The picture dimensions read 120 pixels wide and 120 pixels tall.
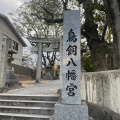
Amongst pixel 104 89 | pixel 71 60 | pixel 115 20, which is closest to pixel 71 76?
pixel 71 60

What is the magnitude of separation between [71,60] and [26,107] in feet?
9.23

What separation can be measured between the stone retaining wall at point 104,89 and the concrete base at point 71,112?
1125mm

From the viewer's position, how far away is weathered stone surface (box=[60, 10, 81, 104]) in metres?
4.76

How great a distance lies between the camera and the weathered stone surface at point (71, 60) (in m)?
4.76

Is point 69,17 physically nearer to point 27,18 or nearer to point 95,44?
point 95,44

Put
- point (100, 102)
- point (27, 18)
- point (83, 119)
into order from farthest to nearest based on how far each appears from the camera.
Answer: point (27, 18) → point (100, 102) → point (83, 119)

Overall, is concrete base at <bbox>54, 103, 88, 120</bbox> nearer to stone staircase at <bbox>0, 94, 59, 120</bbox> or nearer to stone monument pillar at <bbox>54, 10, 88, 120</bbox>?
stone monument pillar at <bbox>54, 10, 88, 120</bbox>

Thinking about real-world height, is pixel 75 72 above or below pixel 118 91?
above

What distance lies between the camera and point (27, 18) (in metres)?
28.7

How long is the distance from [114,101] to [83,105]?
1129 mm

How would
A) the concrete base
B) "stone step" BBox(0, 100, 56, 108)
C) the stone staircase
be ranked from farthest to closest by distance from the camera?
"stone step" BBox(0, 100, 56, 108) < the stone staircase < the concrete base

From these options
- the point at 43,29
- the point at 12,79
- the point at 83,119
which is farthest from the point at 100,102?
the point at 43,29

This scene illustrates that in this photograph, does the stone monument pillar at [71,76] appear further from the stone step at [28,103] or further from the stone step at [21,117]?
the stone step at [28,103]

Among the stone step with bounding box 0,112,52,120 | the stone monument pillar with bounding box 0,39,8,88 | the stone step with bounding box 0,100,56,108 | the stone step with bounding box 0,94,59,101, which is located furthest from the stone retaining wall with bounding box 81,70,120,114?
the stone monument pillar with bounding box 0,39,8,88
